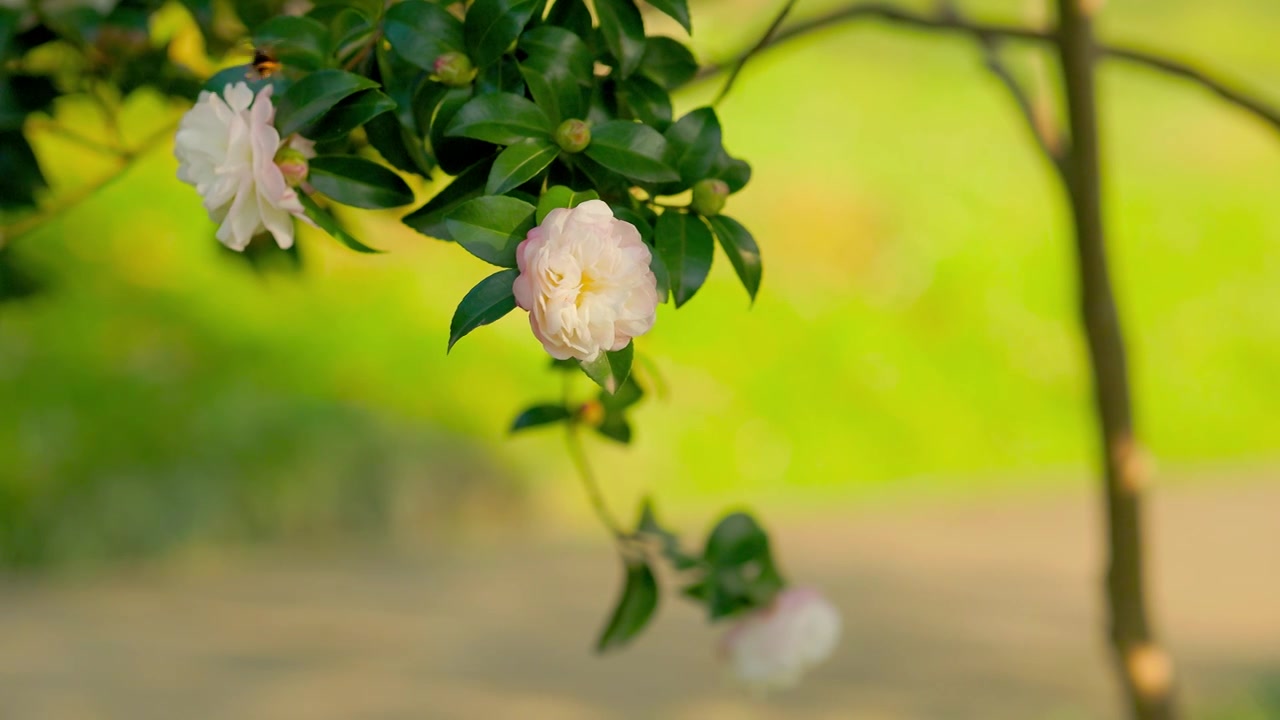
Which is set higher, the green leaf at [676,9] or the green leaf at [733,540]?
the green leaf at [676,9]

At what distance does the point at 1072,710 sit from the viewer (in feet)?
7.85

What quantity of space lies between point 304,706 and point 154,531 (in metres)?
1.28

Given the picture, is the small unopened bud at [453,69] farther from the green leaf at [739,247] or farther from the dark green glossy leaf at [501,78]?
the green leaf at [739,247]

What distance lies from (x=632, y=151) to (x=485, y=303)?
111mm

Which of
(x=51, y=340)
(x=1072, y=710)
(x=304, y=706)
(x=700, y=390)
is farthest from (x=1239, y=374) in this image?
(x=51, y=340)

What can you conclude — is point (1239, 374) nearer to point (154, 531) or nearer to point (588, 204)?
point (154, 531)

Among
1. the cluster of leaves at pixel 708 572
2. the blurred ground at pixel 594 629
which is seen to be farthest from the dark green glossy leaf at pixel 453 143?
the blurred ground at pixel 594 629

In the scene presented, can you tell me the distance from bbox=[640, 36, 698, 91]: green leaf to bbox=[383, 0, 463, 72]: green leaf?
0.11 m

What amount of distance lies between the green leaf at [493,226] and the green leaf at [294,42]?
172mm

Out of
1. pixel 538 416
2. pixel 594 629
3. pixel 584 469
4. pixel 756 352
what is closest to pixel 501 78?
pixel 538 416

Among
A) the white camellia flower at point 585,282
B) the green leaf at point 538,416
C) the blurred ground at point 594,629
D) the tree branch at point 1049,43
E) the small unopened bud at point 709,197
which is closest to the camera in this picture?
the white camellia flower at point 585,282

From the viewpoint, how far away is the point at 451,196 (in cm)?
62

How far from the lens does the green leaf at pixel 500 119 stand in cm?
59

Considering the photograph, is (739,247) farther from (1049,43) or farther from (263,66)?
(1049,43)
